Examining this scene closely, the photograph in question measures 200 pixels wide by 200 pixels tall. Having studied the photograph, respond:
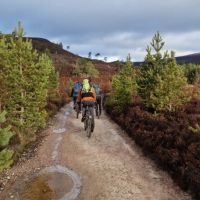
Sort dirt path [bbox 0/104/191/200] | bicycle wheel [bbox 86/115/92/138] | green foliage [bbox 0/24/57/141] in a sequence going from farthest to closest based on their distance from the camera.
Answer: green foliage [bbox 0/24/57/141]
bicycle wheel [bbox 86/115/92/138]
dirt path [bbox 0/104/191/200]

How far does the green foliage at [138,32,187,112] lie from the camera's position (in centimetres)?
1833

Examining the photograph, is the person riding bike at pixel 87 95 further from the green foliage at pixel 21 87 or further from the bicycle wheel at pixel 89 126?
the green foliage at pixel 21 87

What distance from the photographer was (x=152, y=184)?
921 centimetres

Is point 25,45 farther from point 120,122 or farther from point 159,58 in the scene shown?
point 159,58

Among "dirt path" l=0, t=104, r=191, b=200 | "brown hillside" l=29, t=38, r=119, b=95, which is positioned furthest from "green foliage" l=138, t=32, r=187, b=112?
"brown hillside" l=29, t=38, r=119, b=95

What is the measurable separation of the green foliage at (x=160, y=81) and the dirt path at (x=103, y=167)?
417 cm

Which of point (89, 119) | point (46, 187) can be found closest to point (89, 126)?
point (89, 119)

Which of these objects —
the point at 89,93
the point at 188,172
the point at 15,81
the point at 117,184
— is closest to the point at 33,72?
the point at 15,81

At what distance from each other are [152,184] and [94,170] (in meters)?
2.28

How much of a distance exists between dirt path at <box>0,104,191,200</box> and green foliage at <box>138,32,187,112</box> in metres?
4.17

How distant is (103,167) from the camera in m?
10.7

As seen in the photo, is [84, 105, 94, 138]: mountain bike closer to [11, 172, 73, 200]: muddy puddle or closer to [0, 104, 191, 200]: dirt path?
[0, 104, 191, 200]: dirt path

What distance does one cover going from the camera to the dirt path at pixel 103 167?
8703 millimetres

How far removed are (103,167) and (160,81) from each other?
9209 millimetres
